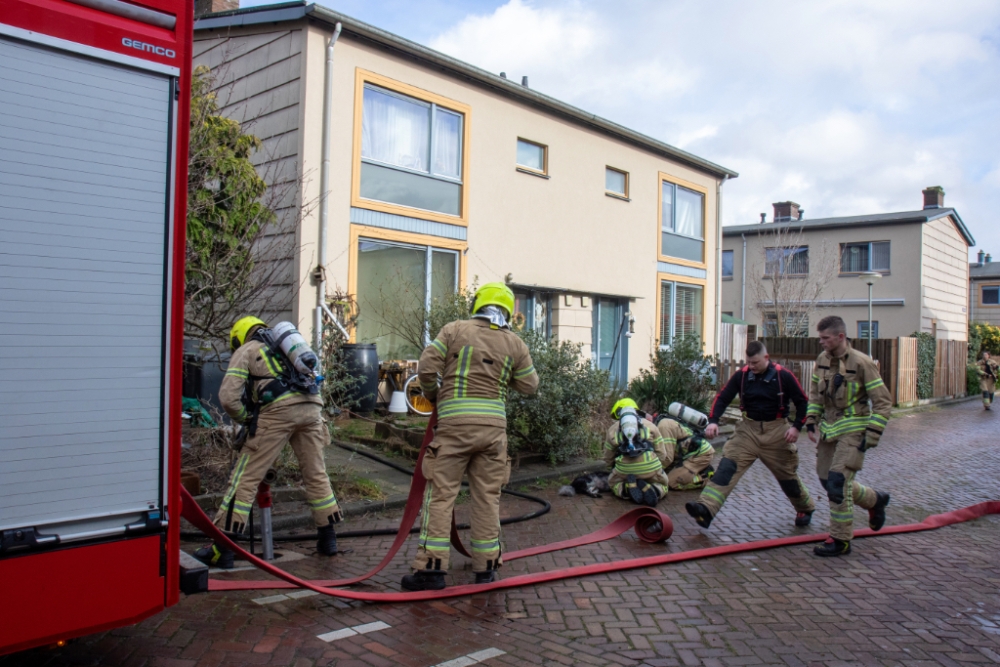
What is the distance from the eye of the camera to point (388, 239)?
12344mm

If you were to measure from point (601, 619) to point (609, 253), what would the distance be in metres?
13.0

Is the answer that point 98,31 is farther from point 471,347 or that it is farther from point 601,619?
point 601,619

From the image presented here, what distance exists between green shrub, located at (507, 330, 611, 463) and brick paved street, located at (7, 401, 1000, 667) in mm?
2538

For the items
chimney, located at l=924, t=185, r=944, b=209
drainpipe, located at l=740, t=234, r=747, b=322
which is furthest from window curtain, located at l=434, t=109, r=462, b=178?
chimney, located at l=924, t=185, r=944, b=209

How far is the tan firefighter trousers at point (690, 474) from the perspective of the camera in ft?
27.6

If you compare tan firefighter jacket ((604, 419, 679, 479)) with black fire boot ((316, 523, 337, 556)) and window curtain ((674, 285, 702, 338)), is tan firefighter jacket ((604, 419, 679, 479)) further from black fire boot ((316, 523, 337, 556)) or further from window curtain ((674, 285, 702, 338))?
window curtain ((674, 285, 702, 338))

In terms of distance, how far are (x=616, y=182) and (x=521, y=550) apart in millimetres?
12842

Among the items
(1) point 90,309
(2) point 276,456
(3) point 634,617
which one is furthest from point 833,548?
(1) point 90,309

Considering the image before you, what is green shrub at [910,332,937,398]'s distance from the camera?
2223cm

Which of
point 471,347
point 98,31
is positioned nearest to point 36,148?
point 98,31

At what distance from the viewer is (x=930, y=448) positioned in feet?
42.1

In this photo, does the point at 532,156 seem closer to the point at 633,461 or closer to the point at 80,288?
the point at 633,461

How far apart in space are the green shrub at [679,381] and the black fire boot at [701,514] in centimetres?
618

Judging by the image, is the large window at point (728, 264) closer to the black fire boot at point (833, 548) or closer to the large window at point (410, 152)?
the large window at point (410, 152)
